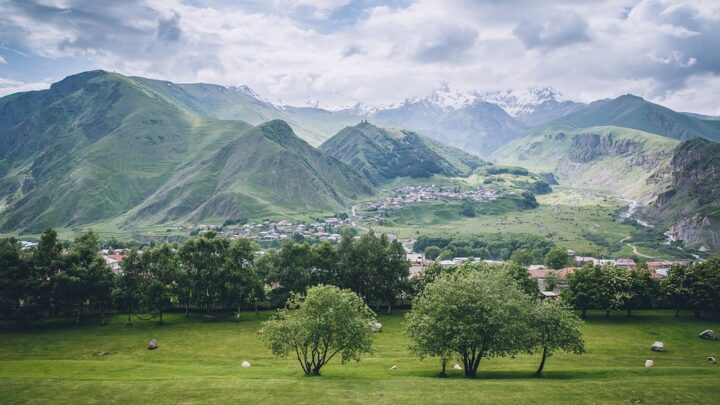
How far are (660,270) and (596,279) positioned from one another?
83111 mm

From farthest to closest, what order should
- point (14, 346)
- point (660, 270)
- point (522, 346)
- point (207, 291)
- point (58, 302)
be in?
point (660, 270) < point (207, 291) < point (58, 302) < point (14, 346) < point (522, 346)

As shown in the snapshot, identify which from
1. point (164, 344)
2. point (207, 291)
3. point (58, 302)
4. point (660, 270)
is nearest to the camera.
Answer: point (164, 344)

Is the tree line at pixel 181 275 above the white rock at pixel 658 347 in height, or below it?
above

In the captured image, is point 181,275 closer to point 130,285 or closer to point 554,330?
point 130,285

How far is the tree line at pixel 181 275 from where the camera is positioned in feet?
270

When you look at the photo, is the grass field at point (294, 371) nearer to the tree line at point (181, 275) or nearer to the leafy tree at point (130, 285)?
the leafy tree at point (130, 285)

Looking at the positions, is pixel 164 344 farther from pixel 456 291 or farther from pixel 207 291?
pixel 456 291

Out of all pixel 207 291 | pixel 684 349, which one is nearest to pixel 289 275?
pixel 207 291

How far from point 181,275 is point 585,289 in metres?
85.3

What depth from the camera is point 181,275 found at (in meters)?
91.1

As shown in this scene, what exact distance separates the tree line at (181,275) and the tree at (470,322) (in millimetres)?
29979

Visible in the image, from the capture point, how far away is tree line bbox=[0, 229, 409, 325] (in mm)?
82312

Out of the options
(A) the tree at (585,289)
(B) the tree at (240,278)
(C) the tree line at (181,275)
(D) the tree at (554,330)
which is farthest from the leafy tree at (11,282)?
(A) the tree at (585,289)

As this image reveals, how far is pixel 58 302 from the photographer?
84188 millimetres
